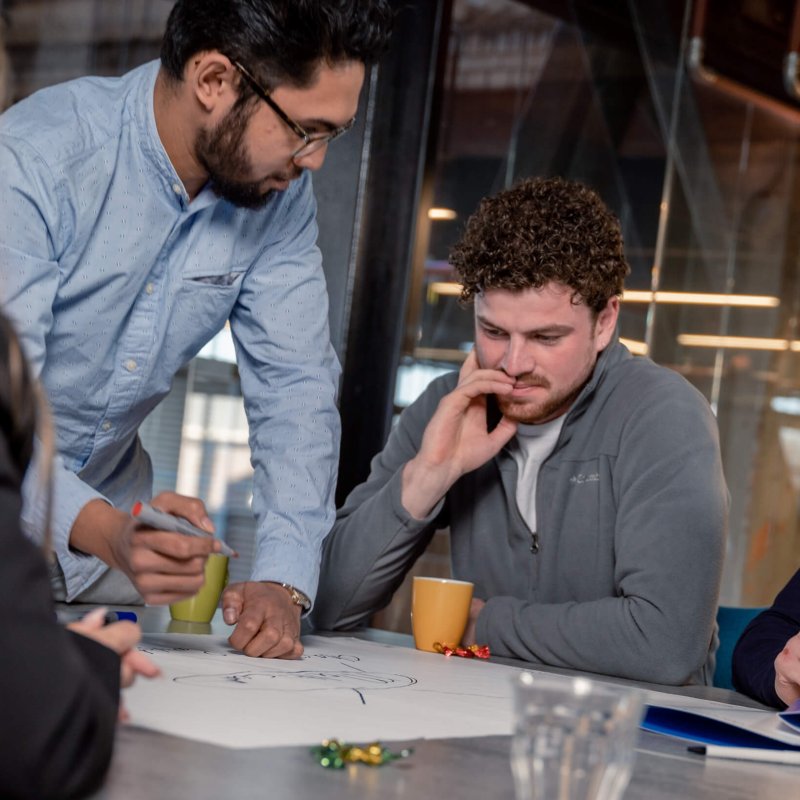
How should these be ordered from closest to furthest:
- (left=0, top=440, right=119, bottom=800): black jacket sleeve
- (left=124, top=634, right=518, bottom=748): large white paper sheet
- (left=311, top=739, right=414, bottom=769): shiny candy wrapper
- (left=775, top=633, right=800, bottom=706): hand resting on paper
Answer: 1. (left=0, top=440, right=119, bottom=800): black jacket sleeve
2. (left=311, top=739, right=414, bottom=769): shiny candy wrapper
3. (left=124, top=634, right=518, bottom=748): large white paper sheet
4. (left=775, top=633, right=800, bottom=706): hand resting on paper

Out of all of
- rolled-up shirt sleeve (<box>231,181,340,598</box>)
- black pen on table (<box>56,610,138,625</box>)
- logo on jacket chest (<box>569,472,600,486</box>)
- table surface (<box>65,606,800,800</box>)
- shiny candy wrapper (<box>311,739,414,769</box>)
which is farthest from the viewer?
logo on jacket chest (<box>569,472,600,486</box>)

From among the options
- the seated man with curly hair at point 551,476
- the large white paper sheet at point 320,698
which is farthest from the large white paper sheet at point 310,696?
the seated man with curly hair at point 551,476

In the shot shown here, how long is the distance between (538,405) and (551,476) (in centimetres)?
13

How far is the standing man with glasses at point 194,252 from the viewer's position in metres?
1.64

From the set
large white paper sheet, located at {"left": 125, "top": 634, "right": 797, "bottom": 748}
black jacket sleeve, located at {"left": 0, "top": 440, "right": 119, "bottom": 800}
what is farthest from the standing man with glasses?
black jacket sleeve, located at {"left": 0, "top": 440, "right": 119, "bottom": 800}

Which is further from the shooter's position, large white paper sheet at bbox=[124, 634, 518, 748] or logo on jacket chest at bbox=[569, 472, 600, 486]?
logo on jacket chest at bbox=[569, 472, 600, 486]

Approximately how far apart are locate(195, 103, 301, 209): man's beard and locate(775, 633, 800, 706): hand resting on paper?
3.24 ft

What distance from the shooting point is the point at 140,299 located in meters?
1.85

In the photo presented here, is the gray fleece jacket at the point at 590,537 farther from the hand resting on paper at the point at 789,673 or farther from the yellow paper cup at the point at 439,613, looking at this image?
the hand resting on paper at the point at 789,673

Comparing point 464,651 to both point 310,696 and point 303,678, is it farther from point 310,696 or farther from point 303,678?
Result: point 310,696

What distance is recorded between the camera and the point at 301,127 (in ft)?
5.70

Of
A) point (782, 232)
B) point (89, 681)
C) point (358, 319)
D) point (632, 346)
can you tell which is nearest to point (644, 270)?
point (632, 346)

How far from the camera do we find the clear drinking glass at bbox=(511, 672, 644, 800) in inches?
28.0

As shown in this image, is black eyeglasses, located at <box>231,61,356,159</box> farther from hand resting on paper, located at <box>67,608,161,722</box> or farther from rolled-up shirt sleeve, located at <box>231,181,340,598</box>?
hand resting on paper, located at <box>67,608,161,722</box>
